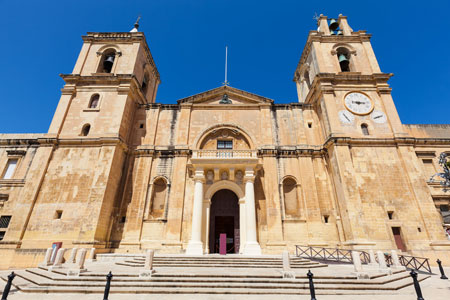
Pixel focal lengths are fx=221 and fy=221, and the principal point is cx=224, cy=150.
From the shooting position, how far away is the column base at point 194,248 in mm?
14586

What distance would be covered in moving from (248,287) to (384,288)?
5.13m

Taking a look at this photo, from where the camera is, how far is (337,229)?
1602 cm

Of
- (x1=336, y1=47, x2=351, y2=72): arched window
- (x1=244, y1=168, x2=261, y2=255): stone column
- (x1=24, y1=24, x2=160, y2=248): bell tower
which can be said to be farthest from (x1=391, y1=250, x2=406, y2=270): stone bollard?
(x1=336, y1=47, x2=351, y2=72): arched window

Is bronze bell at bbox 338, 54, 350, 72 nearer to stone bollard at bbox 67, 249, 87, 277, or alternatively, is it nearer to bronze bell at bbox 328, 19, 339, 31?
bronze bell at bbox 328, 19, 339, 31

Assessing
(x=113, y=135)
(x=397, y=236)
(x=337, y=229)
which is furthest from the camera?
(x=113, y=135)

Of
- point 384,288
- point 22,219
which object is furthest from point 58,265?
point 384,288

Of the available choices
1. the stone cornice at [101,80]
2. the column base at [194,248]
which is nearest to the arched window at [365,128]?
the column base at [194,248]

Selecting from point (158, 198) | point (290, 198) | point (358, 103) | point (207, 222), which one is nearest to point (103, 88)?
point (158, 198)

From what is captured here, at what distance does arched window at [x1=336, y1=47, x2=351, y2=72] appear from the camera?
2270 centimetres

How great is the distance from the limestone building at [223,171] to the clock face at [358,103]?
11 centimetres

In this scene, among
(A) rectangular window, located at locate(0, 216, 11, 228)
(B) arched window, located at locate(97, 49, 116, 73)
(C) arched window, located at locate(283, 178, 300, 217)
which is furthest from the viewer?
(B) arched window, located at locate(97, 49, 116, 73)

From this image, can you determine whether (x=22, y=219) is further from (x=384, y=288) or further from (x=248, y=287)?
(x=384, y=288)

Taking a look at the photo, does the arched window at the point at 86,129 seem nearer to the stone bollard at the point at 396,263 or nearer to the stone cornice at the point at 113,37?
the stone cornice at the point at 113,37

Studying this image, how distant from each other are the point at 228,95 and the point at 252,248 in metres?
14.2
